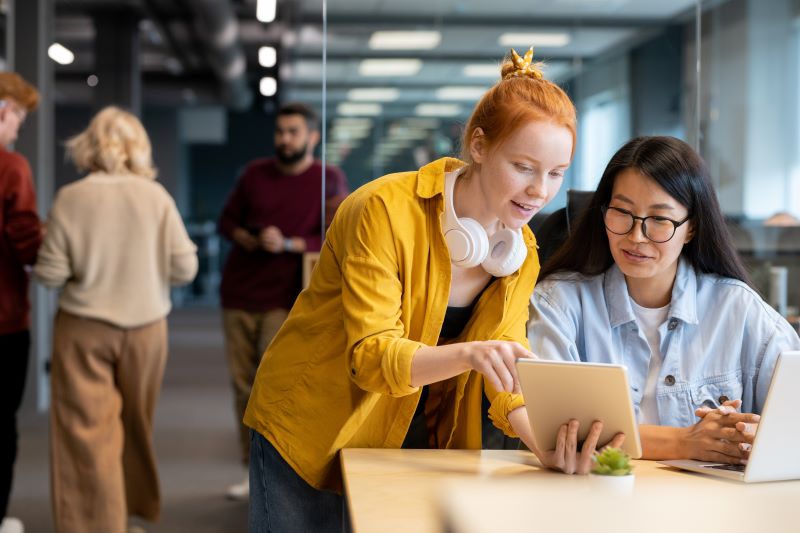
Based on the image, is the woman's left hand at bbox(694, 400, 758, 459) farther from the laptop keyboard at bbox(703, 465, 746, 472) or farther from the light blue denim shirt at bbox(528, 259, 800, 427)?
the light blue denim shirt at bbox(528, 259, 800, 427)

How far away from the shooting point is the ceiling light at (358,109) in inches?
175

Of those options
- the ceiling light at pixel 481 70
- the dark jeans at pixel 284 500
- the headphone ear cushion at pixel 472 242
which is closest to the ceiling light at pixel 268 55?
the ceiling light at pixel 481 70

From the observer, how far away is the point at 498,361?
1677mm

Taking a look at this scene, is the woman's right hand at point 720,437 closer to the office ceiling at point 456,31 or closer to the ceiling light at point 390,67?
the office ceiling at point 456,31

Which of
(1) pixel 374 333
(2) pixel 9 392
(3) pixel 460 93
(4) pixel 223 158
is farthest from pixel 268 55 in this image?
(1) pixel 374 333

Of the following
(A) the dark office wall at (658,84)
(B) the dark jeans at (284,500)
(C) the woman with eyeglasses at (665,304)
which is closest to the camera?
(B) the dark jeans at (284,500)

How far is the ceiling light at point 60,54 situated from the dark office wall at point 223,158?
8.74 meters

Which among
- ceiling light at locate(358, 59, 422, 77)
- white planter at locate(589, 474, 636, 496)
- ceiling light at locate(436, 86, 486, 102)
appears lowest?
white planter at locate(589, 474, 636, 496)

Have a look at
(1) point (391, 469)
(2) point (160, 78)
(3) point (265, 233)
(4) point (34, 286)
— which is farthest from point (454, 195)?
(2) point (160, 78)

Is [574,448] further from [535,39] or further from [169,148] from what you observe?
[169,148]

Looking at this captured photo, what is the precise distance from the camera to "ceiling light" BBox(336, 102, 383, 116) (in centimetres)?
444

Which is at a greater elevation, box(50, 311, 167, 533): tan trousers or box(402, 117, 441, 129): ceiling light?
box(402, 117, 441, 129): ceiling light

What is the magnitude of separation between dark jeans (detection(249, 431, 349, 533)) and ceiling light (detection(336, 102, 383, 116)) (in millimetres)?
2533

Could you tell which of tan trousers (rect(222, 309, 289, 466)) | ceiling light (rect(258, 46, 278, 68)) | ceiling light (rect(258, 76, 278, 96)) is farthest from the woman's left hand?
ceiling light (rect(258, 76, 278, 96))
